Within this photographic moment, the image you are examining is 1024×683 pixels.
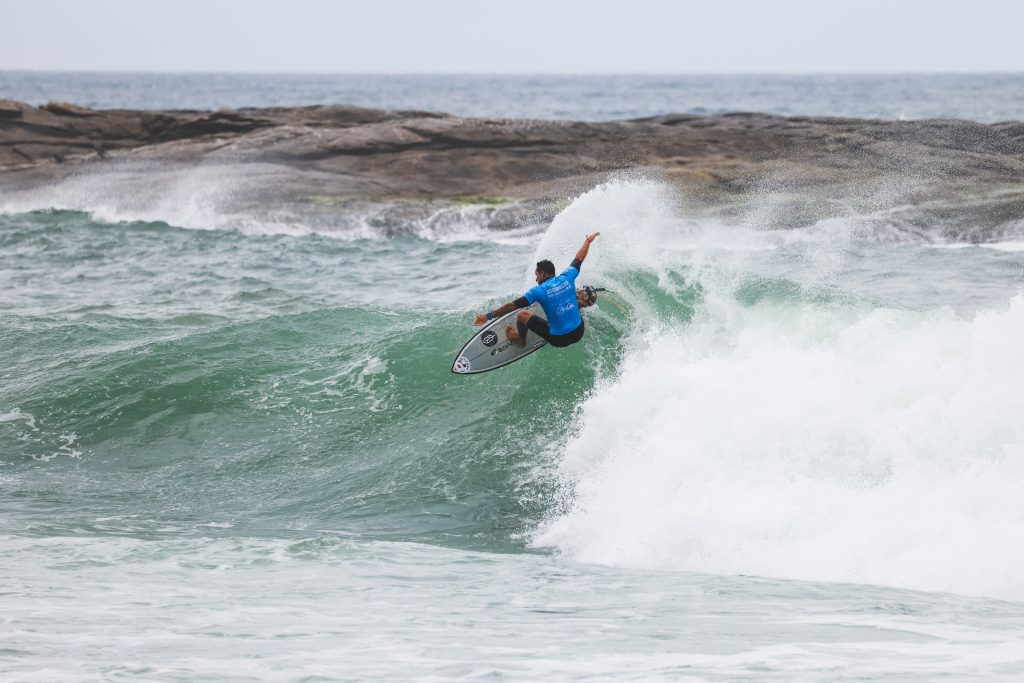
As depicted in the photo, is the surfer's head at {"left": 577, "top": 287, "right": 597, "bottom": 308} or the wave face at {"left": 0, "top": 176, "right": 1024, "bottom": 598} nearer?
the wave face at {"left": 0, "top": 176, "right": 1024, "bottom": 598}

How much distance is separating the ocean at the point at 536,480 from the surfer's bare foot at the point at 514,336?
538mm

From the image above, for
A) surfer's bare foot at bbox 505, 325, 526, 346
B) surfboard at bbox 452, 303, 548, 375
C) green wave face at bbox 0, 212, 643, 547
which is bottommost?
green wave face at bbox 0, 212, 643, 547

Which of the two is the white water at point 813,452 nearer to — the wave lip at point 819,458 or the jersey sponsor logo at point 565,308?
the wave lip at point 819,458

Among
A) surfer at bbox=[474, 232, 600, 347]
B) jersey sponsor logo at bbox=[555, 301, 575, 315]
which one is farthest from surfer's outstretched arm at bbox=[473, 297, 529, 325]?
jersey sponsor logo at bbox=[555, 301, 575, 315]

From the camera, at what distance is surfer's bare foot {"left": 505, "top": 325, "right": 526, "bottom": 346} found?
12.9 metres

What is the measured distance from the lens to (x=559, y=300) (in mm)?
11992

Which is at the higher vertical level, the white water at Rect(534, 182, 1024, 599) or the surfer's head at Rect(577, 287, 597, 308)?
Result: the surfer's head at Rect(577, 287, 597, 308)

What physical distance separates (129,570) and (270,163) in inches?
951

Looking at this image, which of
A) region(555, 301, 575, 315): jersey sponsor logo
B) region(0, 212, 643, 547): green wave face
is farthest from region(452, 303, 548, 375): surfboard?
region(555, 301, 575, 315): jersey sponsor logo

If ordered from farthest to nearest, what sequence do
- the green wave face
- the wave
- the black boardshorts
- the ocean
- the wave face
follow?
the wave → the black boardshorts → the green wave face → the wave face → the ocean

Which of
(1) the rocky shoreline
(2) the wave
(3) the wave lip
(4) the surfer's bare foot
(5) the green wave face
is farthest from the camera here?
(2) the wave

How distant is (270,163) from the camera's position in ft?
102

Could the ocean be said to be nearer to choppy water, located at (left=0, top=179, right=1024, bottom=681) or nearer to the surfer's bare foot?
choppy water, located at (left=0, top=179, right=1024, bottom=681)

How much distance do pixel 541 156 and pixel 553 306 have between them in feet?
64.4
